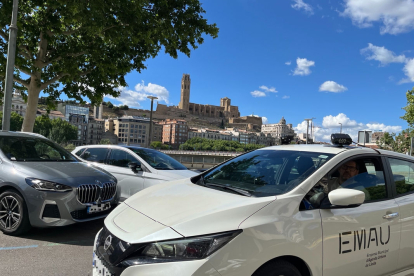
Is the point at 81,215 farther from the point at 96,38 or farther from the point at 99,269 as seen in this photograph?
the point at 96,38

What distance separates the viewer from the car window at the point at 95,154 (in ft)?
25.6

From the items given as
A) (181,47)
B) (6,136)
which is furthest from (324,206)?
(181,47)

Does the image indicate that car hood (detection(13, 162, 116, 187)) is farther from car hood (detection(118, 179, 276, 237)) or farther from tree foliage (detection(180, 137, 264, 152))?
tree foliage (detection(180, 137, 264, 152))

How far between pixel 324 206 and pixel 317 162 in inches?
20.6

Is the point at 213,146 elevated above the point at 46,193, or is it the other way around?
the point at 46,193

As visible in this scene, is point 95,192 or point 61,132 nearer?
point 95,192

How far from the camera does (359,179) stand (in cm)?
314

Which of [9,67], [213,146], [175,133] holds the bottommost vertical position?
[213,146]

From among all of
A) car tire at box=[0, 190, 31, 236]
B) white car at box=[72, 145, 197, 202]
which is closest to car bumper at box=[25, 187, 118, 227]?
car tire at box=[0, 190, 31, 236]

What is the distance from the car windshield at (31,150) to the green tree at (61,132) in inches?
4224

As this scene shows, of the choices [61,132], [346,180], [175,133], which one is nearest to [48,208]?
[346,180]

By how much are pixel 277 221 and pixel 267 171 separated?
3.24 feet

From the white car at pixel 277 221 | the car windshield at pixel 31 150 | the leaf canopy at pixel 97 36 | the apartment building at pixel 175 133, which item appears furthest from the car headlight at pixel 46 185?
the apartment building at pixel 175 133

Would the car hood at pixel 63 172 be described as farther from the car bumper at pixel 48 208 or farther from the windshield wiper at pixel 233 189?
the windshield wiper at pixel 233 189
